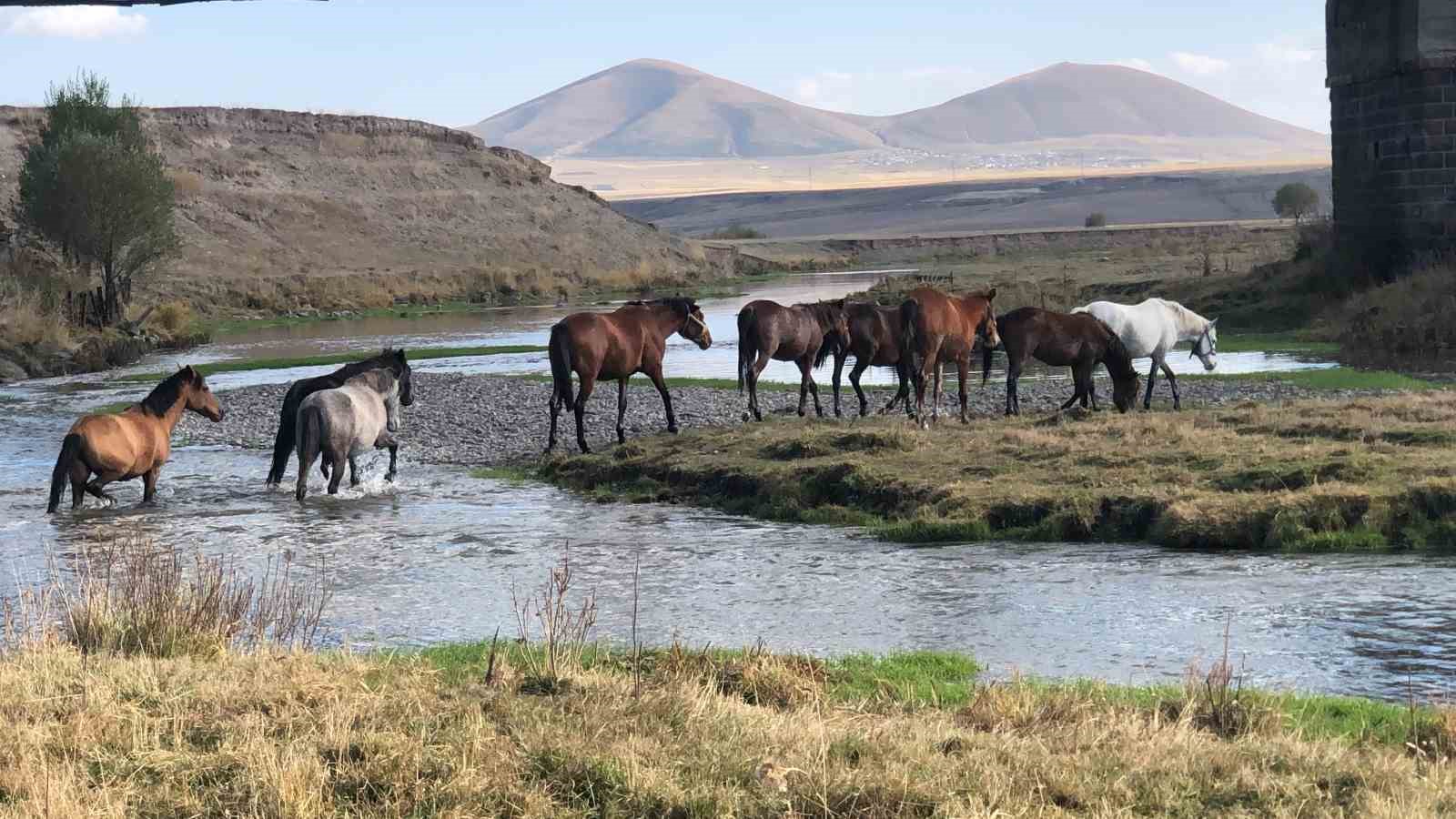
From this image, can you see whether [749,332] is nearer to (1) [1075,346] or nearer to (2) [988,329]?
(2) [988,329]

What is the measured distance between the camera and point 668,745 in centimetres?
755

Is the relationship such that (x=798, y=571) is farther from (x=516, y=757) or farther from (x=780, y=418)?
(x=780, y=418)

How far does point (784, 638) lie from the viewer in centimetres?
1123

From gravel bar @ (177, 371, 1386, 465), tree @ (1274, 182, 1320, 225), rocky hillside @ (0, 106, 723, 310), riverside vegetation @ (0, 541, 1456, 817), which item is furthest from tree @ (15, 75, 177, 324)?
tree @ (1274, 182, 1320, 225)

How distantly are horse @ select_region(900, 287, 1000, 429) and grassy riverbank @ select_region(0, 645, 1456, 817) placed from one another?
12.4 m

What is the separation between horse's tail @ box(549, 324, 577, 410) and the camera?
20844 mm

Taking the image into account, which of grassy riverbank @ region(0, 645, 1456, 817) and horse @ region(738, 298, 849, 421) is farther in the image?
horse @ region(738, 298, 849, 421)

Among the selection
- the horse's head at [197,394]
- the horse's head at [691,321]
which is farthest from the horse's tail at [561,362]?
the horse's head at [197,394]

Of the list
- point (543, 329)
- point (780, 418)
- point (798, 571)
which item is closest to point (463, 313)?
point (543, 329)

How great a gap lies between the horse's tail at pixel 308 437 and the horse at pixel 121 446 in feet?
4.42

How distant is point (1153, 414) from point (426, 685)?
14083 millimetres

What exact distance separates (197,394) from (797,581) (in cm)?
875

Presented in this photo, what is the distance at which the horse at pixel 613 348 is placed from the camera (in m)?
20.9

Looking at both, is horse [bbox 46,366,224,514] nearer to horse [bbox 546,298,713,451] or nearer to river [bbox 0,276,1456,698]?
river [bbox 0,276,1456,698]
